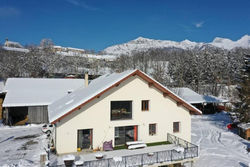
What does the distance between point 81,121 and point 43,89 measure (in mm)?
18911

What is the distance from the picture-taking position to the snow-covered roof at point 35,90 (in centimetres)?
2616

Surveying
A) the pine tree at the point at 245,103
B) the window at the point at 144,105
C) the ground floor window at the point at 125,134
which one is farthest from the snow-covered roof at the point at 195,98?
the ground floor window at the point at 125,134

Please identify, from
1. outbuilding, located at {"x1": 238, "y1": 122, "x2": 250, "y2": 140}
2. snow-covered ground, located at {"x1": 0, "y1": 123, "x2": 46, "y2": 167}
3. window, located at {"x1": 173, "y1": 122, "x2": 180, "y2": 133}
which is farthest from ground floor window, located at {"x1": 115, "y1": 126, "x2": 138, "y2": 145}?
outbuilding, located at {"x1": 238, "y1": 122, "x2": 250, "y2": 140}

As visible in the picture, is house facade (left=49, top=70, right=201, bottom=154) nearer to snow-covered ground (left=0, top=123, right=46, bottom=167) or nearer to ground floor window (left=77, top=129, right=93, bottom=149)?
ground floor window (left=77, top=129, right=93, bottom=149)

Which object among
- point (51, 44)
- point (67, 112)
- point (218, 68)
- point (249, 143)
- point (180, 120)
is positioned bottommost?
point (249, 143)

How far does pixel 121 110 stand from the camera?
15727 millimetres

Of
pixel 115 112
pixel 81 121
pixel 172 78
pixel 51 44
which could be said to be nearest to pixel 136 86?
pixel 115 112

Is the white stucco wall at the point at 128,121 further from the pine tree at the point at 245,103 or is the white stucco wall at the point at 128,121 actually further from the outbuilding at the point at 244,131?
the pine tree at the point at 245,103

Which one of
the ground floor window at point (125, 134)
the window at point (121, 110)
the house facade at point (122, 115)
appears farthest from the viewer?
the ground floor window at point (125, 134)

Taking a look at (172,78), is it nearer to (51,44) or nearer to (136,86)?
(136,86)

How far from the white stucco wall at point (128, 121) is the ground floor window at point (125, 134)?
441 mm

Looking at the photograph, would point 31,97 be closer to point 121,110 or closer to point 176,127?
point 121,110

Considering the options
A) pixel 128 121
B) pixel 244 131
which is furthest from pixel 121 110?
pixel 244 131

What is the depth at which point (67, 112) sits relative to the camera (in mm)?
13148
